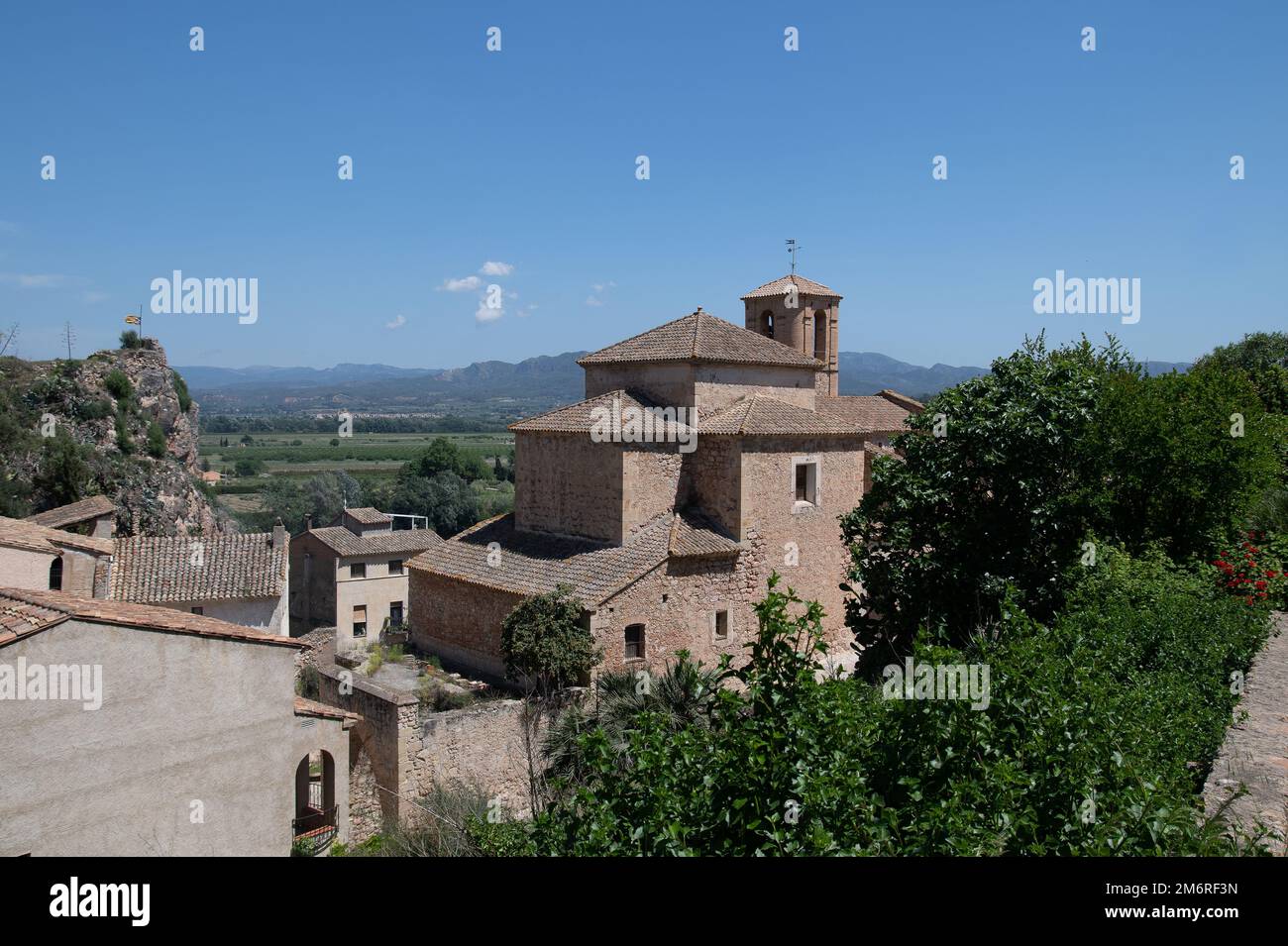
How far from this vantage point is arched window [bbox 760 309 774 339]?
32.4 m

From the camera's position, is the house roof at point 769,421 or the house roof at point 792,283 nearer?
the house roof at point 769,421

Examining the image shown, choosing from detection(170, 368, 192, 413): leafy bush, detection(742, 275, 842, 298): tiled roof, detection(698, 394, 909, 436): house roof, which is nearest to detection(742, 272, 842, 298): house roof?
detection(742, 275, 842, 298): tiled roof

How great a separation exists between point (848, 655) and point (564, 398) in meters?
169

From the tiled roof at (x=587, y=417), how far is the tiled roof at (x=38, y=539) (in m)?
9.10

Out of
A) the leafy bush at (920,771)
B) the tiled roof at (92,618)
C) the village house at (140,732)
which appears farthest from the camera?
the tiled roof at (92,618)

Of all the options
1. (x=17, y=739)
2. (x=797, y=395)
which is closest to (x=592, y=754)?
(x=17, y=739)

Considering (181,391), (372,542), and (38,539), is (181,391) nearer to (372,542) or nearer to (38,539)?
(372,542)

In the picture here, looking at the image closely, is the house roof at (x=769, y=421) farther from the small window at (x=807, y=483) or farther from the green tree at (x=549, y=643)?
the green tree at (x=549, y=643)

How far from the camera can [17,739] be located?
9.01 metres

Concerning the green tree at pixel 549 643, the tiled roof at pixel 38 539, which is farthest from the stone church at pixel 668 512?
the tiled roof at pixel 38 539

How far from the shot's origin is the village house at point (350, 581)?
1236 inches

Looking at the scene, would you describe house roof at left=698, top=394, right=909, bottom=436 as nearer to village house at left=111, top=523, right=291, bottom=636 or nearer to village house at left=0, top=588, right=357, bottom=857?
village house at left=111, top=523, right=291, bottom=636

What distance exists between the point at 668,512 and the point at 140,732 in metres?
12.3
